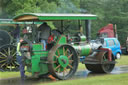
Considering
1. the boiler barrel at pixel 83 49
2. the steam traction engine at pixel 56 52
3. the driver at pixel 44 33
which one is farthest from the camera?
the boiler barrel at pixel 83 49

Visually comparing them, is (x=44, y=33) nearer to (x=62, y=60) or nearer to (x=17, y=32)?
(x=62, y=60)

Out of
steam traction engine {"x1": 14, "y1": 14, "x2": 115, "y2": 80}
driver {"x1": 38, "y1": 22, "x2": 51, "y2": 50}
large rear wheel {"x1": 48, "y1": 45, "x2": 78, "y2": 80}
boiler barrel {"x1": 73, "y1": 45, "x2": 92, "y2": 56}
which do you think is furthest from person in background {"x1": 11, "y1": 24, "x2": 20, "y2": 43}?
large rear wheel {"x1": 48, "y1": 45, "x2": 78, "y2": 80}

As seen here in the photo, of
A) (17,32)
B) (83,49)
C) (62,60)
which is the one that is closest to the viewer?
(62,60)

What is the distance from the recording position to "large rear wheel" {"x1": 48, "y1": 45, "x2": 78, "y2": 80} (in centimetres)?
1048

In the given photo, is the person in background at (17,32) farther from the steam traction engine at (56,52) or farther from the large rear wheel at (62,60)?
the large rear wheel at (62,60)

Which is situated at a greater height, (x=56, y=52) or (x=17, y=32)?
(x=17, y=32)

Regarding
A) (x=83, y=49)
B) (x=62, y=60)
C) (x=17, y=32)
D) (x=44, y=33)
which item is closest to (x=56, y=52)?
(x=62, y=60)

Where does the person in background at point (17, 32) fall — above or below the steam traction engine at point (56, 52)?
above

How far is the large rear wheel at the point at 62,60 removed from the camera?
10.5m

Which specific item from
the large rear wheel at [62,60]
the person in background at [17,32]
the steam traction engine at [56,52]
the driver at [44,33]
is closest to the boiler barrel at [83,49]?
the steam traction engine at [56,52]

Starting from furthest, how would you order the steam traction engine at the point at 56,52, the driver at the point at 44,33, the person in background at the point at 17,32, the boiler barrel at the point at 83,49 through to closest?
the person in background at the point at 17,32 < the boiler barrel at the point at 83,49 < the driver at the point at 44,33 < the steam traction engine at the point at 56,52

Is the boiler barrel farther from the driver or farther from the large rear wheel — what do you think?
the driver

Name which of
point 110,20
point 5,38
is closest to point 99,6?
point 110,20

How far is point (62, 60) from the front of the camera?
10805 millimetres
